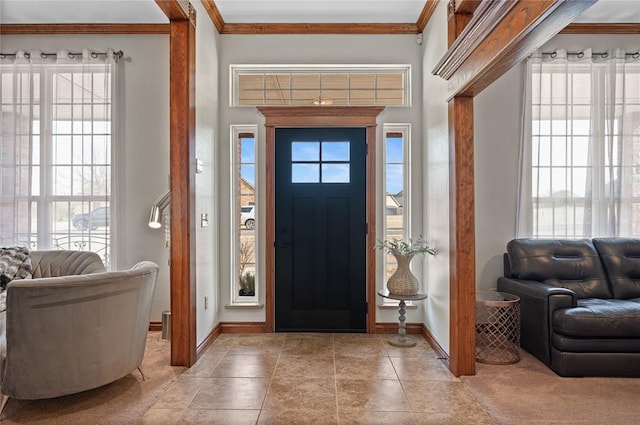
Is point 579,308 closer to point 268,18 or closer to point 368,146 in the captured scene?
point 368,146

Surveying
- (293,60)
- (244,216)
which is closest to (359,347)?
(244,216)

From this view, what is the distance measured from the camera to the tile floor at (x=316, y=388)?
2357 millimetres

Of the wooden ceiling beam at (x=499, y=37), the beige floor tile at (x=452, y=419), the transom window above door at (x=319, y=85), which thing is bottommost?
the beige floor tile at (x=452, y=419)

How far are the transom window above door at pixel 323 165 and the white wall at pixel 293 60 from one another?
0.34 m

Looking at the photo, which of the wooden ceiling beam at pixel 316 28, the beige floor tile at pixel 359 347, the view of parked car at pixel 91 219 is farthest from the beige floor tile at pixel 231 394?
the wooden ceiling beam at pixel 316 28

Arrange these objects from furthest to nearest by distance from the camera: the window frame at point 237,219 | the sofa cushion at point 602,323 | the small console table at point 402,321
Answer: the window frame at point 237,219 < the small console table at point 402,321 < the sofa cushion at point 602,323

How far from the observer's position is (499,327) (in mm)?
3324

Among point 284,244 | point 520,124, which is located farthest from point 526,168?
point 284,244

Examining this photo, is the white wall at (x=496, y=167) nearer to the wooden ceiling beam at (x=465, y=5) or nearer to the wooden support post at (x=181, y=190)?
the wooden ceiling beam at (x=465, y=5)

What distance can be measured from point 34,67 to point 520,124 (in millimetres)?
4861

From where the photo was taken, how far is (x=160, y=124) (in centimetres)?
410

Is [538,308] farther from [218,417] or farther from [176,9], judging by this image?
[176,9]

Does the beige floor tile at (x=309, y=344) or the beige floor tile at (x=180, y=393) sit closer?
the beige floor tile at (x=180, y=393)

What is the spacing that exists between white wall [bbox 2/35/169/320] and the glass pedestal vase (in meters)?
2.28
